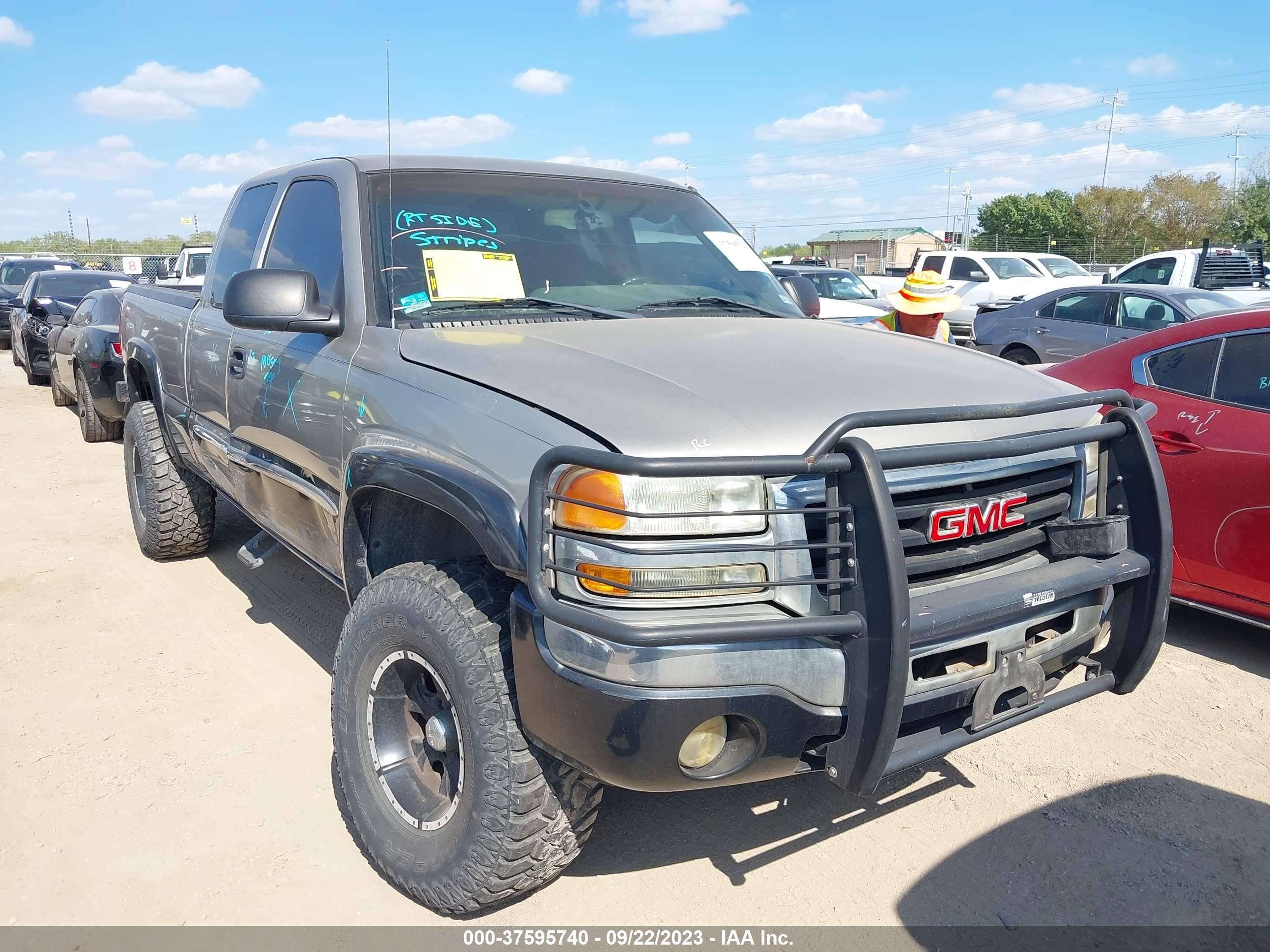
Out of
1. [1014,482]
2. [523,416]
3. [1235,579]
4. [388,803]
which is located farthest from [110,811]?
[1235,579]

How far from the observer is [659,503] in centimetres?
206

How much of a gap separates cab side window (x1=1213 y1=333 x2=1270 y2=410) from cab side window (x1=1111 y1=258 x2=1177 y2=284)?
10.3 metres

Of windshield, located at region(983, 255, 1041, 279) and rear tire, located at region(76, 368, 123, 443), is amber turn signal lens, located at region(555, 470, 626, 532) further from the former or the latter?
windshield, located at region(983, 255, 1041, 279)

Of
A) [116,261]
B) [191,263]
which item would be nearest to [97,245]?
[116,261]

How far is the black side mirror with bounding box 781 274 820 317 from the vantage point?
3916mm

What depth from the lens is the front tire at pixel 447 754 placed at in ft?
7.52

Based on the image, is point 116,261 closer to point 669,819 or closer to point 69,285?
point 69,285

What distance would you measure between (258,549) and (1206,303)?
9468 mm

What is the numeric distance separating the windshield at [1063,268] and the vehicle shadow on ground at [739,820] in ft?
64.6

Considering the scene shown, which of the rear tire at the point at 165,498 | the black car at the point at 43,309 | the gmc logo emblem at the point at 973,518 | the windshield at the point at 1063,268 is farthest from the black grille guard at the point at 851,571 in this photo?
the windshield at the point at 1063,268

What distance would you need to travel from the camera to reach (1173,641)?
4422 millimetres

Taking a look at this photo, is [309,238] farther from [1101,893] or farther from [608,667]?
[1101,893]

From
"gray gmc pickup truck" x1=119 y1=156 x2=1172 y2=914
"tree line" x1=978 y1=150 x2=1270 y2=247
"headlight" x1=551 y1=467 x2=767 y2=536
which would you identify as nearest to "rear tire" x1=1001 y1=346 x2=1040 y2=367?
"gray gmc pickup truck" x1=119 y1=156 x2=1172 y2=914

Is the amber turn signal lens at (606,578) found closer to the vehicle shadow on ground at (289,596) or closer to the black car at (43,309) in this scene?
the vehicle shadow on ground at (289,596)
